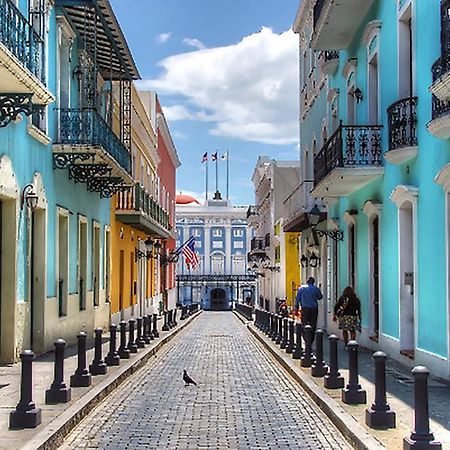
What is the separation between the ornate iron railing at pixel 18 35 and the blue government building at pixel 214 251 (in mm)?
71903

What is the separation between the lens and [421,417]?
23.4ft

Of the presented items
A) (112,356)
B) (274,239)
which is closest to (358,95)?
(112,356)

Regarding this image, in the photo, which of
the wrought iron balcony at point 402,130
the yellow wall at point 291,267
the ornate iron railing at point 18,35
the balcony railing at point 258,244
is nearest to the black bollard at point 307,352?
the wrought iron balcony at point 402,130

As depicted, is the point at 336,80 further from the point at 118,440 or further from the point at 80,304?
the point at 118,440

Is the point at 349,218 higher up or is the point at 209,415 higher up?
the point at 349,218

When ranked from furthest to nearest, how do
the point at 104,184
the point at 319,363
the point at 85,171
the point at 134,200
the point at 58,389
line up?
the point at 134,200 < the point at 104,184 < the point at 85,171 < the point at 319,363 < the point at 58,389

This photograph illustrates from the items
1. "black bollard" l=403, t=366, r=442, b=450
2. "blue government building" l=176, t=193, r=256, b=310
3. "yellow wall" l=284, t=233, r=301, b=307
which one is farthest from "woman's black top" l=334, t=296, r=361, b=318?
"blue government building" l=176, t=193, r=256, b=310

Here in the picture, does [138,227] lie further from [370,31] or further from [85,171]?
[370,31]

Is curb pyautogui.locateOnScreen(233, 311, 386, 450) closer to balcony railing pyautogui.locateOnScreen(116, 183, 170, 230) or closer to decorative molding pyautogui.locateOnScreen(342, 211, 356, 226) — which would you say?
decorative molding pyautogui.locateOnScreen(342, 211, 356, 226)

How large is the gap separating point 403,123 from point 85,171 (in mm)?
8425

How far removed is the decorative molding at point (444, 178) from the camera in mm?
11672

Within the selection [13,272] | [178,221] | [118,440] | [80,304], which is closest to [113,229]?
[80,304]

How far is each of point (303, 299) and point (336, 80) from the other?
6.61 m

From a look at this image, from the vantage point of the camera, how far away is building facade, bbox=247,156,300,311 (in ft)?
133
